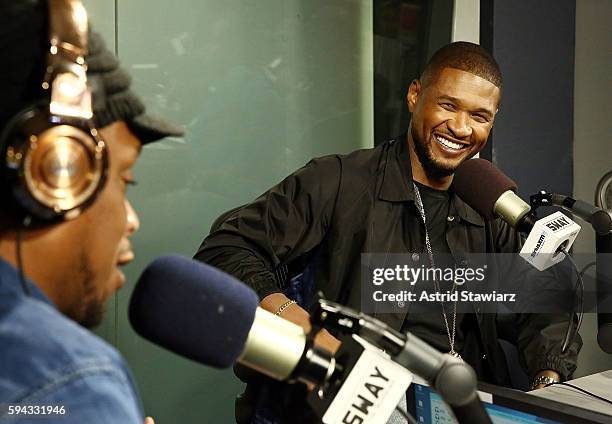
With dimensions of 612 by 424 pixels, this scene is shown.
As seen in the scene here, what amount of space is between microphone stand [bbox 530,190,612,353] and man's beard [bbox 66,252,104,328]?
0.88m

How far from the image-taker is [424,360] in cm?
55

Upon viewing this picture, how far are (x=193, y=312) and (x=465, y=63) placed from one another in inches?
56.7

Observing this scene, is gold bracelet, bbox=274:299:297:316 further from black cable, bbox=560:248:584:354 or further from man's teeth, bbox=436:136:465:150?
man's teeth, bbox=436:136:465:150

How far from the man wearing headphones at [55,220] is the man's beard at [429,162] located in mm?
1336

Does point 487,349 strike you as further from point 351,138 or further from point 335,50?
point 335,50

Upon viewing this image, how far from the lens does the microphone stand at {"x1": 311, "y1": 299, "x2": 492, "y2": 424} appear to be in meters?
0.55

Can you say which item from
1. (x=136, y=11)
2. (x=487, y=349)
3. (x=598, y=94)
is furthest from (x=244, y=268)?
(x=598, y=94)

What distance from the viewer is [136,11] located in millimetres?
2004

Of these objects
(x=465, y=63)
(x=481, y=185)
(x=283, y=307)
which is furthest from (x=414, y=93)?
(x=283, y=307)

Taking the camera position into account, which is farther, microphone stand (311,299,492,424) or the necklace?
the necklace

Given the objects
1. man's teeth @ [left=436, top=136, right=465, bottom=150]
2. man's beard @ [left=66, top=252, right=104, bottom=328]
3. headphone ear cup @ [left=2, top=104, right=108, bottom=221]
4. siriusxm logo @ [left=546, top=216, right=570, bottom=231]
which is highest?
headphone ear cup @ [left=2, top=104, right=108, bottom=221]

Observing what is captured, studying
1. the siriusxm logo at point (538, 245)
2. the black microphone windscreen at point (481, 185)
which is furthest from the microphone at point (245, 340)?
the black microphone windscreen at point (481, 185)

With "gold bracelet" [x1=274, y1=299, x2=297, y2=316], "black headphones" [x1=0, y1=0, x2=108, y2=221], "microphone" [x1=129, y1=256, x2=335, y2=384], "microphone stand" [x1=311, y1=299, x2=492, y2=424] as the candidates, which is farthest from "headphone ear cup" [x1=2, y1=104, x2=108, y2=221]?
"gold bracelet" [x1=274, y1=299, x2=297, y2=316]

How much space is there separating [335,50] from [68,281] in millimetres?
1946
